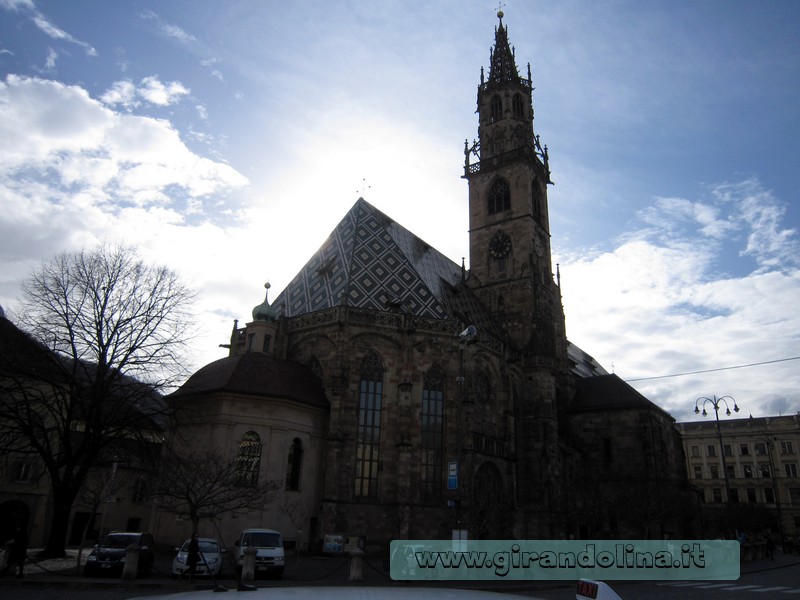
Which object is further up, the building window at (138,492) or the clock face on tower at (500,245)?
the clock face on tower at (500,245)

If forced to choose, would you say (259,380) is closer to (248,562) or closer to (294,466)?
(294,466)

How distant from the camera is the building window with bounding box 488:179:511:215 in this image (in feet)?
148

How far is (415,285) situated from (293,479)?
12.4m

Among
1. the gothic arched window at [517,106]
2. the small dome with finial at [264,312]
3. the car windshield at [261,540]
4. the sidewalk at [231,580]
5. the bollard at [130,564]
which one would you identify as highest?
the gothic arched window at [517,106]

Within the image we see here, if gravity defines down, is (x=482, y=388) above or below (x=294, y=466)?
above

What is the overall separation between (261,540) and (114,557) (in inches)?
158

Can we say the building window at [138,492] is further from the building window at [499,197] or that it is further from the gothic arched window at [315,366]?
the building window at [499,197]

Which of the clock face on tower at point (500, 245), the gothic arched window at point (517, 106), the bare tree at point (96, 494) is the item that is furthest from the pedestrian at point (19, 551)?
the gothic arched window at point (517, 106)

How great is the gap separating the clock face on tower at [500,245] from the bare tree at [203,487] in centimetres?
2535

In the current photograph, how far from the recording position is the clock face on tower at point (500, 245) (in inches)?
1721

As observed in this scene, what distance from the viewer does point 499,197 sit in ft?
150

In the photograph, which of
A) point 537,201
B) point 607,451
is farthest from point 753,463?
point 537,201

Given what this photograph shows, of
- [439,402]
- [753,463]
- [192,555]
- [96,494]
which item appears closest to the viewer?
[192,555]

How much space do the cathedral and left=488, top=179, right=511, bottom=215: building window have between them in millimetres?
144
